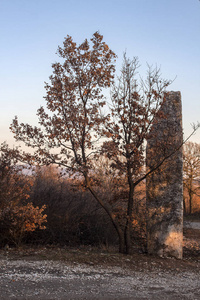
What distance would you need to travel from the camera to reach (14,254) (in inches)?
310

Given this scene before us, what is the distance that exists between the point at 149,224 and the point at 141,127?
9.00 feet

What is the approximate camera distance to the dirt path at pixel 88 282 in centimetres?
541

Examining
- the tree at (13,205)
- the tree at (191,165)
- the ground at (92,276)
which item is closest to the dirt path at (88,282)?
the ground at (92,276)

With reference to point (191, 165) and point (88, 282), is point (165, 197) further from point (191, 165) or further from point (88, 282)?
point (191, 165)

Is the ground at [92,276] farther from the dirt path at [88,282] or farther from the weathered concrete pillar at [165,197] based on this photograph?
the weathered concrete pillar at [165,197]

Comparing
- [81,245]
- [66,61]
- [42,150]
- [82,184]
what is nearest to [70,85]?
[66,61]

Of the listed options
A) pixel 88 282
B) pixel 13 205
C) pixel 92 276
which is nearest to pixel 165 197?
pixel 92 276

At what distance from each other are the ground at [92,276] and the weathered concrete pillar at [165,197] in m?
0.45

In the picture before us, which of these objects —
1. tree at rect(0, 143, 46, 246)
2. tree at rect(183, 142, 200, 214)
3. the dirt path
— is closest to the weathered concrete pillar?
the dirt path

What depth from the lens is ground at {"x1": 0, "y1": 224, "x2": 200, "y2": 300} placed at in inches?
216

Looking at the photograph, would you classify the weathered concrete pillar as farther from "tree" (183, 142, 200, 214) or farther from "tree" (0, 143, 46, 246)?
"tree" (183, 142, 200, 214)

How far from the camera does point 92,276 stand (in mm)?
6480

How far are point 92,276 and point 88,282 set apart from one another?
0.41m

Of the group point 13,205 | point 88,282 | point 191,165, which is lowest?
point 88,282
